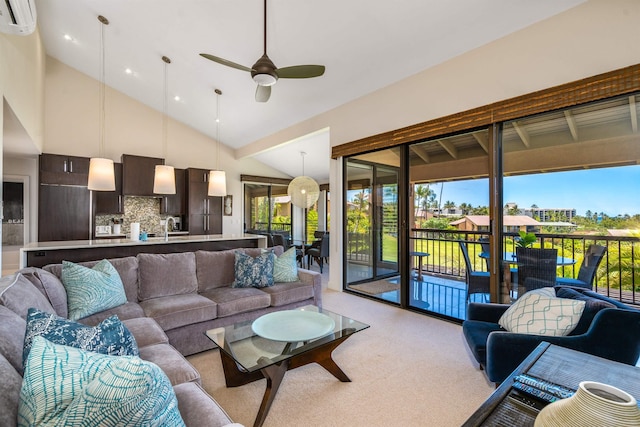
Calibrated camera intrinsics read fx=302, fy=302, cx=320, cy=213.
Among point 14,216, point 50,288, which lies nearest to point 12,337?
point 50,288

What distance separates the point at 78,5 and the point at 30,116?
1704mm

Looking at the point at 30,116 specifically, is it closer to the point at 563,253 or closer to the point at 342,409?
the point at 342,409

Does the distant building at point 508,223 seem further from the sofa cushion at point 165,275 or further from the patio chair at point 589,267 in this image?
the sofa cushion at point 165,275

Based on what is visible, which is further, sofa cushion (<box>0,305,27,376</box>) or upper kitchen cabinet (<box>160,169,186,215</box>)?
upper kitchen cabinet (<box>160,169,186,215</box>)

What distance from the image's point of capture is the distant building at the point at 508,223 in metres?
3.07

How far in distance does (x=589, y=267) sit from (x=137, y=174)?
289 inches

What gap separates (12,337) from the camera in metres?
1.20

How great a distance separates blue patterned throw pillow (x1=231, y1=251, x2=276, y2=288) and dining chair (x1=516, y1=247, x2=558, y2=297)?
2.69 metres

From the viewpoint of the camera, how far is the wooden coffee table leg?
1.85 m

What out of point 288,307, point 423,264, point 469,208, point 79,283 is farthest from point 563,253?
point 79,283

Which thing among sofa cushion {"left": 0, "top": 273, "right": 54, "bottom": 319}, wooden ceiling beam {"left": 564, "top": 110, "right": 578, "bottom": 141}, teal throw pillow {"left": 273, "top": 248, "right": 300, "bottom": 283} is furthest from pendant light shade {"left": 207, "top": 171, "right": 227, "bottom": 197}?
wooden ceiling beam {"left": 564, "top": 110, "right": 578, "bottom": 141}

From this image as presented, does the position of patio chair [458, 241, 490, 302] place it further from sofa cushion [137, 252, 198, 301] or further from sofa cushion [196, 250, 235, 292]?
sofa cushion [137, 252, 198, 301]

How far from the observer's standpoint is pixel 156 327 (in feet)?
7.27

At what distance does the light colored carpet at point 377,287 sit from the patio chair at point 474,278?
0.99m
